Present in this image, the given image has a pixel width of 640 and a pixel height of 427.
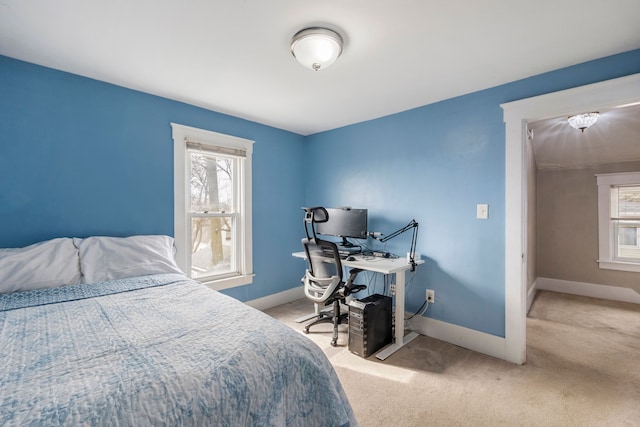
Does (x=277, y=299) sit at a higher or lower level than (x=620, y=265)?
lower

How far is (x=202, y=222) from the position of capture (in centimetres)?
308


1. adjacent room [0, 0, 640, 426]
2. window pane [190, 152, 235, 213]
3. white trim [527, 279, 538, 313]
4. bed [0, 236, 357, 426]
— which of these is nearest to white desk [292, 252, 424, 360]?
adjacent room [0, 0, 640, 426]

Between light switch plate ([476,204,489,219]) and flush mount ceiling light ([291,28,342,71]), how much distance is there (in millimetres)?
1772

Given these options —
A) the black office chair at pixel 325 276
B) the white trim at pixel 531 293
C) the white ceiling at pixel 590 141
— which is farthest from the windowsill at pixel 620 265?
the black office chair at pixel 325 276

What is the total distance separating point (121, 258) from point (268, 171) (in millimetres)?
1890

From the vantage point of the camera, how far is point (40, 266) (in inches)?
72.6

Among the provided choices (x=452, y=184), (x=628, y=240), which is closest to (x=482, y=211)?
(x=452, y=184)

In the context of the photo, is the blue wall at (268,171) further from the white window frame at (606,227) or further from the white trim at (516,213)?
the white window frame at (606,227)

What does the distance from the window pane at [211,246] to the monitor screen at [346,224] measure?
115 centimetres

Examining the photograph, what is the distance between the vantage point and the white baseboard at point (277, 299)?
11.3 feet

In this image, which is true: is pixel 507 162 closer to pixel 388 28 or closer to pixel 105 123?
pixel 388 28

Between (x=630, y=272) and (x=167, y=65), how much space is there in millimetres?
5885

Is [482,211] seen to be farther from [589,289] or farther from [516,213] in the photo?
[589,289]

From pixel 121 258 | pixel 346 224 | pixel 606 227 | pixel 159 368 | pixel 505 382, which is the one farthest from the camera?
pixel 606 227
